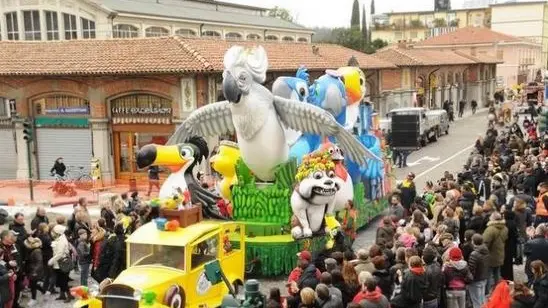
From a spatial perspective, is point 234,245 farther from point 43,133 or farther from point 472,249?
point 43,133

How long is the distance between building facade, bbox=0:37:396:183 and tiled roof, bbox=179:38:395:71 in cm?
10

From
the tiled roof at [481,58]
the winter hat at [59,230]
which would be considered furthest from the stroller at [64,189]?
the tiled roof at [481,58]

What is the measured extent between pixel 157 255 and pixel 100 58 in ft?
55.2

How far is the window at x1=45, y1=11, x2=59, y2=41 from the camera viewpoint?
38.3 meters

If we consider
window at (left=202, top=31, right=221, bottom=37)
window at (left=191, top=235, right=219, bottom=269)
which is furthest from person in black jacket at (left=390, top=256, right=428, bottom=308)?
window at (left=202, top=31, right=221, bottom=37)

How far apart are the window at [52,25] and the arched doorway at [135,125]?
50.2ft

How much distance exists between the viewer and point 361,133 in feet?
59.0

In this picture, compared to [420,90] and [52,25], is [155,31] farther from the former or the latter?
[420,90]

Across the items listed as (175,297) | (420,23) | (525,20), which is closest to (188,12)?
(175,297)

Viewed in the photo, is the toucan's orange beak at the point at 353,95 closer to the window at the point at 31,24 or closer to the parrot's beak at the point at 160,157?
the parrot's beak at the point at 160,157

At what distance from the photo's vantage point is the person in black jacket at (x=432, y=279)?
873cm

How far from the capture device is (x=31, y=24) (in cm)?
3909

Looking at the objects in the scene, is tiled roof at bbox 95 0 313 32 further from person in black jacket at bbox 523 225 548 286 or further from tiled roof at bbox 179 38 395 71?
person in black jacket at bbox 523 225 548 286

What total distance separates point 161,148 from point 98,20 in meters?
26.3
